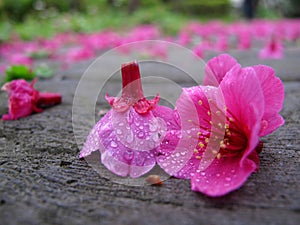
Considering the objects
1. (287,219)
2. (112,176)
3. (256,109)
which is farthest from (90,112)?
(287,219)

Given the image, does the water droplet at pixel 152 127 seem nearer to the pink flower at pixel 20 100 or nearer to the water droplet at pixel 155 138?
the water droplet at pixel 155 138

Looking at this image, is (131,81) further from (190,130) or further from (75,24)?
(75,24)

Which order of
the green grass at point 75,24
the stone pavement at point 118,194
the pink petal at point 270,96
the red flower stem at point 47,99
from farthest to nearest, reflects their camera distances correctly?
the green grass at point 75,24, the red flower stem at point 47,99, the pink petal at point 270,96, the stone pavement at point 118,194

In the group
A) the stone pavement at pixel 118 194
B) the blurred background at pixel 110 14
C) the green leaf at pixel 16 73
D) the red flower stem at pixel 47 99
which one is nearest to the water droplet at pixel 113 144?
the stone pavement at pixel 118 194

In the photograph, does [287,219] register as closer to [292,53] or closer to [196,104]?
[196,104]

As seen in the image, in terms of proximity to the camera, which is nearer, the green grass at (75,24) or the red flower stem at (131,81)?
the red flower stem at (131,81)

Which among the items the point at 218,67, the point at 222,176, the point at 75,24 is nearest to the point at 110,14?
the point at 75,24

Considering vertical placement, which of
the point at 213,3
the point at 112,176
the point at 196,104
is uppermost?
the point at 196,104
